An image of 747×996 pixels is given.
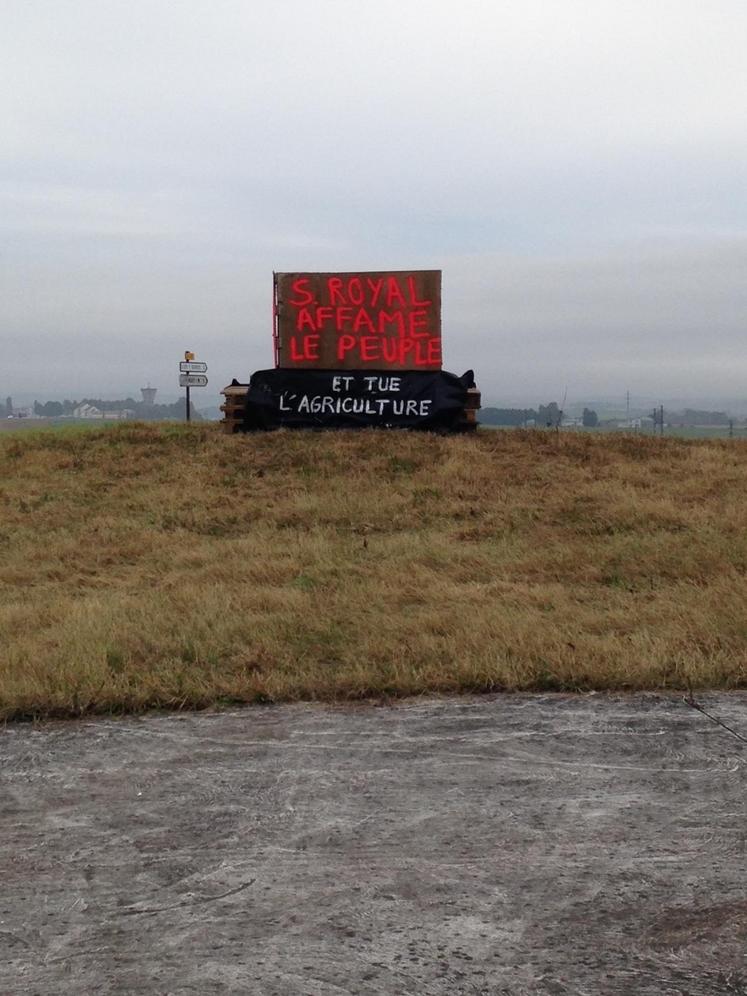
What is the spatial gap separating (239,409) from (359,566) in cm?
901

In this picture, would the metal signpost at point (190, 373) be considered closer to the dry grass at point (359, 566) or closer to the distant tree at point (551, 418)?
the dry grass at point (359, 566)

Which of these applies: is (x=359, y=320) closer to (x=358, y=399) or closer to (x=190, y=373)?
(x=358, y=399)

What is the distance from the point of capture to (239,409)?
17.9 m

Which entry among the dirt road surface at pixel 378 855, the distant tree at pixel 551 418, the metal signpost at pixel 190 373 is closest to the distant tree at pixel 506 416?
the distant tree at pixel 551 418

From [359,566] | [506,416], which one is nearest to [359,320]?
[506,416]

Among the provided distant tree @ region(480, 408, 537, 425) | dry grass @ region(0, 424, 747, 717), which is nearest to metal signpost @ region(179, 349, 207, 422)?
dry grass @ region(0, 424, 747, 717)

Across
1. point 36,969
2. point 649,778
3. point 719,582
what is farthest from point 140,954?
point 719,582

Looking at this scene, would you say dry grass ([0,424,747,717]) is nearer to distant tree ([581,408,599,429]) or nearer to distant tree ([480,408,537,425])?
distant tree ([480,408,537,425])

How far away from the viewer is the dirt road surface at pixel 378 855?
292 cm

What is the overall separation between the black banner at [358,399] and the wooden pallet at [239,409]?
100mm

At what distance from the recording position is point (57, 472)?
1598 cm

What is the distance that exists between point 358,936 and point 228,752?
72.7 inches

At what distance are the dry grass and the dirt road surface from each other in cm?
65

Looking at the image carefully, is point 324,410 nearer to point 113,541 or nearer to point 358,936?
point 113,541
